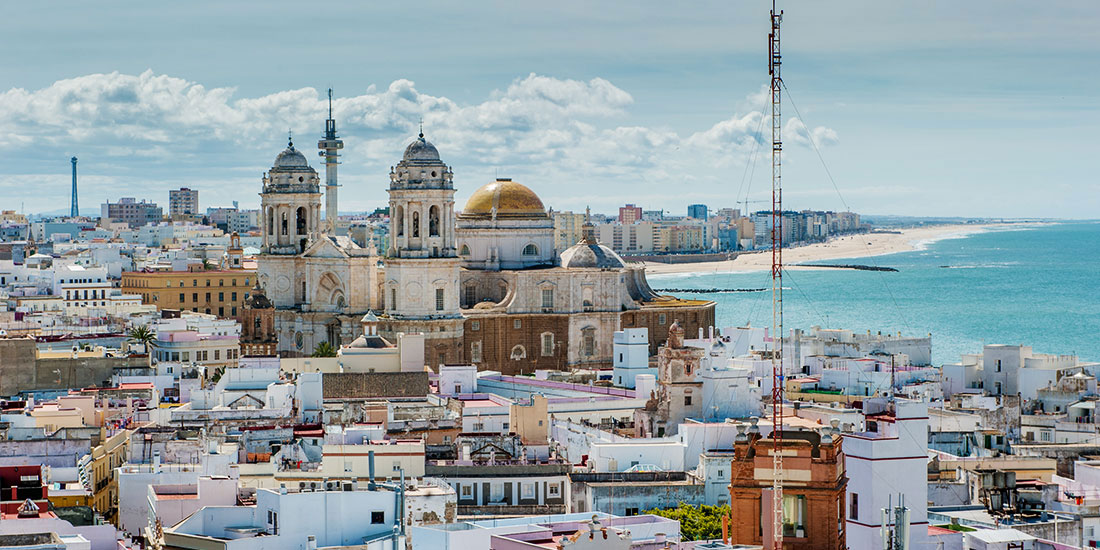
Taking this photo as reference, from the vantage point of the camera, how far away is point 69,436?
32.4 metres

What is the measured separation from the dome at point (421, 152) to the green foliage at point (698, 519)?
101 ft

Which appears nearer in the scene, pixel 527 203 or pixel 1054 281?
pixel 527 203

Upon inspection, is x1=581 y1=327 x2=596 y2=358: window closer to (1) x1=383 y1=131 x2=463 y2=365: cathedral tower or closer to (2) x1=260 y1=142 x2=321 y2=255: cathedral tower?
(1) x1=383 y1=131 x2=463 y2=365: cathedral tower

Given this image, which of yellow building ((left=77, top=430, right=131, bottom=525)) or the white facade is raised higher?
the white facade

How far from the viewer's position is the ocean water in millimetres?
96688

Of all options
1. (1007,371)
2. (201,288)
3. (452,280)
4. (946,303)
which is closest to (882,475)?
(1007,371)

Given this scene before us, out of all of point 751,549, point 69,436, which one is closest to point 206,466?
point 69,436

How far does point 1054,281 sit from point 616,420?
5095 inches

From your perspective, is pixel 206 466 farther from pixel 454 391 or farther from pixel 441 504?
pixel 454 391

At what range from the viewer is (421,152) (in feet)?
197

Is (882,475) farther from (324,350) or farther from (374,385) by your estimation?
(324,350)

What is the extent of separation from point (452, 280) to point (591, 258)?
565 centimetres

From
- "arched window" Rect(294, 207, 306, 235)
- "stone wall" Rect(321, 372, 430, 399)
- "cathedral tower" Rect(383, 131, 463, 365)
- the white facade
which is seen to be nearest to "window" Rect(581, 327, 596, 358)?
"cathedral tower" Rect(383, 131, 463, 365)

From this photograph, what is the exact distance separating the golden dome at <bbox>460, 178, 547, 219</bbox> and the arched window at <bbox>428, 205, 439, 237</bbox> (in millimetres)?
5809
